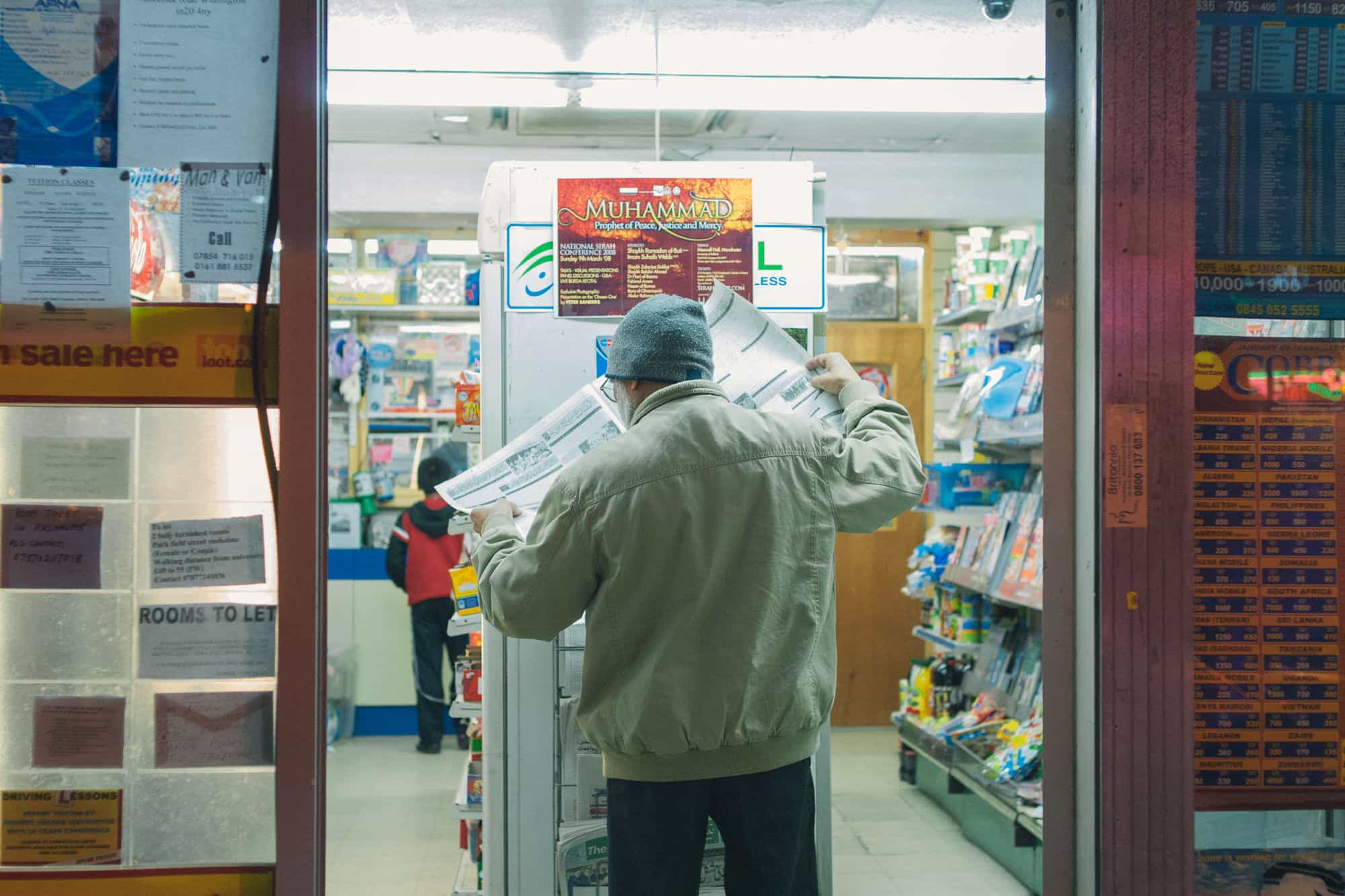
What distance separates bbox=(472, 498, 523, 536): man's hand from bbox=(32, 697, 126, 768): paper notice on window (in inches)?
26.6

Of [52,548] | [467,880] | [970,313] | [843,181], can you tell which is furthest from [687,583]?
[843,181]

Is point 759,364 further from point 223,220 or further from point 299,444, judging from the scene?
point 223,220

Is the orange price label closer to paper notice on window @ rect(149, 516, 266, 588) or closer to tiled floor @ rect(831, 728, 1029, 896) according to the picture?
Result: paper notice on window @ rect(149, 516, 266, 588)

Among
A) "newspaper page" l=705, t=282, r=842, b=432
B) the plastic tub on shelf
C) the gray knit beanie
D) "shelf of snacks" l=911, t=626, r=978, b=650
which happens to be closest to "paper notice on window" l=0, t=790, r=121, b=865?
the gray knit beanie

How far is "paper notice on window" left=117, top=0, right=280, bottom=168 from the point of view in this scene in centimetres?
173

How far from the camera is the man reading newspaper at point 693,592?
183 centimetres

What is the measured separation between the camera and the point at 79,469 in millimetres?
1773

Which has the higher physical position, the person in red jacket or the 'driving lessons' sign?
the 'driving lessons' sign

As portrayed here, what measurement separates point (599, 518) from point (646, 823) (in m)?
0.54

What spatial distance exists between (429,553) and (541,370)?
401 centimetres

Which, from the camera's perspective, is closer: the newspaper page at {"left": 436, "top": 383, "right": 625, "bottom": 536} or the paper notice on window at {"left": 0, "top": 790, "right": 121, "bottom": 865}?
the paper notice on window at {"left": 0, "top": 790, "right": 121, "bottom": 865}

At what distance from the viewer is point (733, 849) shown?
1956mm

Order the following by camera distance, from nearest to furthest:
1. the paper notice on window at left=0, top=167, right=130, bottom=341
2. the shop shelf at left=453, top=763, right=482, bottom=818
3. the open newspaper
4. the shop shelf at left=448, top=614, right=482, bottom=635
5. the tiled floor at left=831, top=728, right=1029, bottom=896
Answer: the paper notice on window at left=0, top=167, right=130, bottom=341, the open newspaper, the shop shelf at left=448, top=614, right=482, bottom=635, the shop shelf at left=453, top=763, right=482, bottom=818, the tiled floor at left=831, top=728, right=1029, bottom=896

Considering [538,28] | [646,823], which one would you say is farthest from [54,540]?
[538,28]
